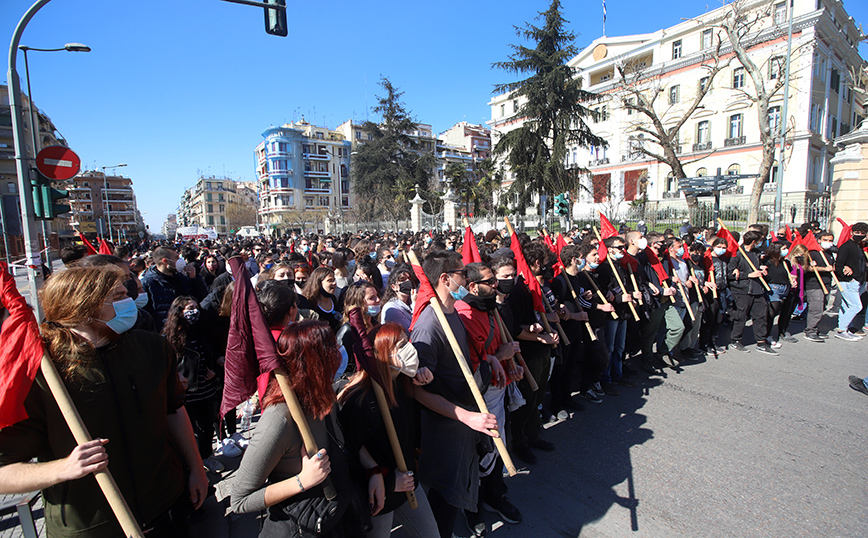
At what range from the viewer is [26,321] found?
1660 millimetres

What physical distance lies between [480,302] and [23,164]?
A: 6296mm

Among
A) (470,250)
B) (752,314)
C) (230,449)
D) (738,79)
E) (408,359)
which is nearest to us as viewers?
(408,359)

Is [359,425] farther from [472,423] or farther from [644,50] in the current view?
[644,50]

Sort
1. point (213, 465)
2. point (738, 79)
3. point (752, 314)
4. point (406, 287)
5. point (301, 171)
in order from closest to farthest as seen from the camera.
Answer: point (213, 465) < point (406, 287) < point (752, 314) < point (738, 79) < point (301, 171)

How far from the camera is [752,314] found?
7.20m

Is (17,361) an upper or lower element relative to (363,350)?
upper

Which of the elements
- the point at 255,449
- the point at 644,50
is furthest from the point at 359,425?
the point at 644,50

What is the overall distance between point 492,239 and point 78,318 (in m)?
8.73

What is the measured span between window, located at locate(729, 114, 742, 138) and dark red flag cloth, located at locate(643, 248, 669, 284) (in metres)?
42.5

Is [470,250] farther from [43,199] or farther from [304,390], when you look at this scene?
[43,199]

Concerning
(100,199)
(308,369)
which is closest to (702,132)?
(308,369)

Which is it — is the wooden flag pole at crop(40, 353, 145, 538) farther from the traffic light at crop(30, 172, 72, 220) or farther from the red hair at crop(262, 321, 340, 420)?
the traffic light at crop(30, 172, 72, 220)

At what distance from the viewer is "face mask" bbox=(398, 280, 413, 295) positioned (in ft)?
14.0

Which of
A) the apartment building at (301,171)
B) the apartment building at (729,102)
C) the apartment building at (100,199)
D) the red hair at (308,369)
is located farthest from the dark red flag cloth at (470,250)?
the apartment building at (100,199)
